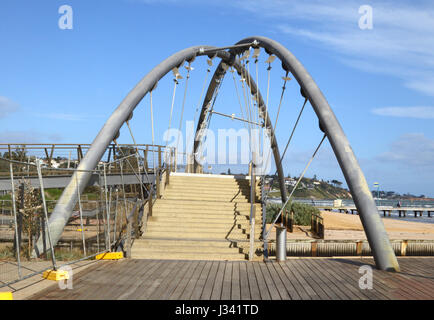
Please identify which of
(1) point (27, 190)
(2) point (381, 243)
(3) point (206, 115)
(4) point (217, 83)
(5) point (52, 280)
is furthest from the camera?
(3) point (206, 115)

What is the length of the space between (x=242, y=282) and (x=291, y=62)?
8836 millimetres

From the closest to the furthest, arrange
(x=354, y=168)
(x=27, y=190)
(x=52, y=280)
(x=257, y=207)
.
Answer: (x=52, y=280), (x=354, y=168), (x=27, y=190), (x=257, y=207)

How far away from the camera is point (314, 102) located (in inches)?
455

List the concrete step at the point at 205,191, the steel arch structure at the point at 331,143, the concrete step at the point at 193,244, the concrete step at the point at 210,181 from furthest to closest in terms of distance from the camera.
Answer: the concrete step at the point at 210,181, the concrete step at the point at 205,191, the concrete step at the point at 193,244, the steel arch structure at the point at 331,143

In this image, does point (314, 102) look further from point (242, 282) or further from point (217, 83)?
point (217, 83)

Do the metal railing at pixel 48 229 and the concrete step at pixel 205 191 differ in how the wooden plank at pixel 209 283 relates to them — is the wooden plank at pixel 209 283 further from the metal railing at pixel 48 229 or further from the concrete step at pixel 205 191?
the concrete step at pixel 205 191

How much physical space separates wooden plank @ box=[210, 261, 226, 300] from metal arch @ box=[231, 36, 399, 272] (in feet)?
12.2

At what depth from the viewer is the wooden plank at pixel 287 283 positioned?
6770mm

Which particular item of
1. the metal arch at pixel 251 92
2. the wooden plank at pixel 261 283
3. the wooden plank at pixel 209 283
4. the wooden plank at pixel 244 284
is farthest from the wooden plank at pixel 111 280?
the metal arch at pixel 251 92

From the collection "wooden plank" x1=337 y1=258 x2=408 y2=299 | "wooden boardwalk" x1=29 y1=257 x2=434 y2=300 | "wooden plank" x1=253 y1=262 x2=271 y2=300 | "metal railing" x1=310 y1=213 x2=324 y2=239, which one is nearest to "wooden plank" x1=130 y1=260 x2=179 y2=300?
"wooden boardwalk" x1=29 y1=257 x2=434 y2=300

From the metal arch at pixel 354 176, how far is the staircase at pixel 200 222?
3.02 metres

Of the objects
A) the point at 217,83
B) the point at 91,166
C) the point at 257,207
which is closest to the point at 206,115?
the point at 217,83

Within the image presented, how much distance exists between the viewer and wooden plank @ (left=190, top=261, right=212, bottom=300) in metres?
6.66

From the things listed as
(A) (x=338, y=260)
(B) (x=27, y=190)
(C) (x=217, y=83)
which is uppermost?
(C) (x=217, y=83)
